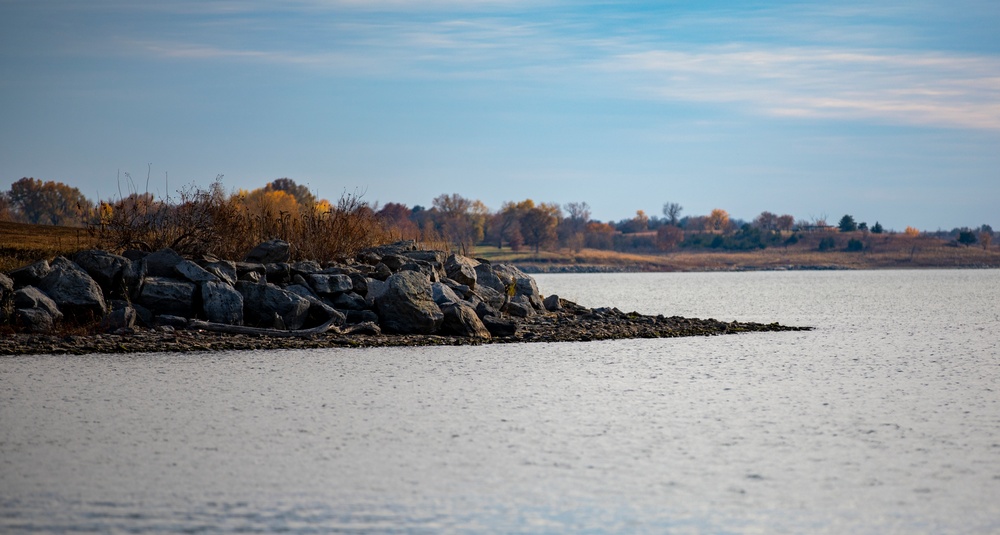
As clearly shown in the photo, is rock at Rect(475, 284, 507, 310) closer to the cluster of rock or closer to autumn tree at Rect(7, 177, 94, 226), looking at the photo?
the cluster of rock

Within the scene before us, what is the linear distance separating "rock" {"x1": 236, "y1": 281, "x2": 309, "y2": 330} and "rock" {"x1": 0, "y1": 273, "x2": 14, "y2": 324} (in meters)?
4.25

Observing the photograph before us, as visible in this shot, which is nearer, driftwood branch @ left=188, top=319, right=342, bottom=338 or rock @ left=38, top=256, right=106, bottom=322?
rock @ left=38, top=256, right=106, bottom=322

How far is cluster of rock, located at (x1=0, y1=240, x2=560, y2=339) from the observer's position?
19.9 m

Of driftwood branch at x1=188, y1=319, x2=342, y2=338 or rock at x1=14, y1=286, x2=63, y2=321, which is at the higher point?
rock at x1=14, y1=286, x2=63, y2=321

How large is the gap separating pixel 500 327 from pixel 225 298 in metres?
5.56

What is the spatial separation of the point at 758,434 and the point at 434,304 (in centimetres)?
1279

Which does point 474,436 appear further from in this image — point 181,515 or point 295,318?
point 295,318

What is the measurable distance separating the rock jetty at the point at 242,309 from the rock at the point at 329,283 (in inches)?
1.0

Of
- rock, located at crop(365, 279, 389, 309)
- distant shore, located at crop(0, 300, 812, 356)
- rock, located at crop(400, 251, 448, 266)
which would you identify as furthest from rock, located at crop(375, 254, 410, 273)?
distant shore, located at crop(0, 300, 812, 356)

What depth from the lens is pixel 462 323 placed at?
21484 mm

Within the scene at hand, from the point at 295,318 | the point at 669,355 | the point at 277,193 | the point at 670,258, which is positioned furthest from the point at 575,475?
the point at 670,258

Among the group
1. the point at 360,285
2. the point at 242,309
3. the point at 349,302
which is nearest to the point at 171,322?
the point at 242,309

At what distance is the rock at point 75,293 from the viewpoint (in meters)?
19.9

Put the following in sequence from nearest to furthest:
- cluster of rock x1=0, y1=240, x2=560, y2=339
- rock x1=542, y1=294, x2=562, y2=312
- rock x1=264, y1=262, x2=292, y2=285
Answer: cluster of rock x1=0, y1=240, x2=560, y2=339
rock x1=264, y1=262, x2=292, y2=285
rock x1=542, y1=294, x2=562, y2=312
